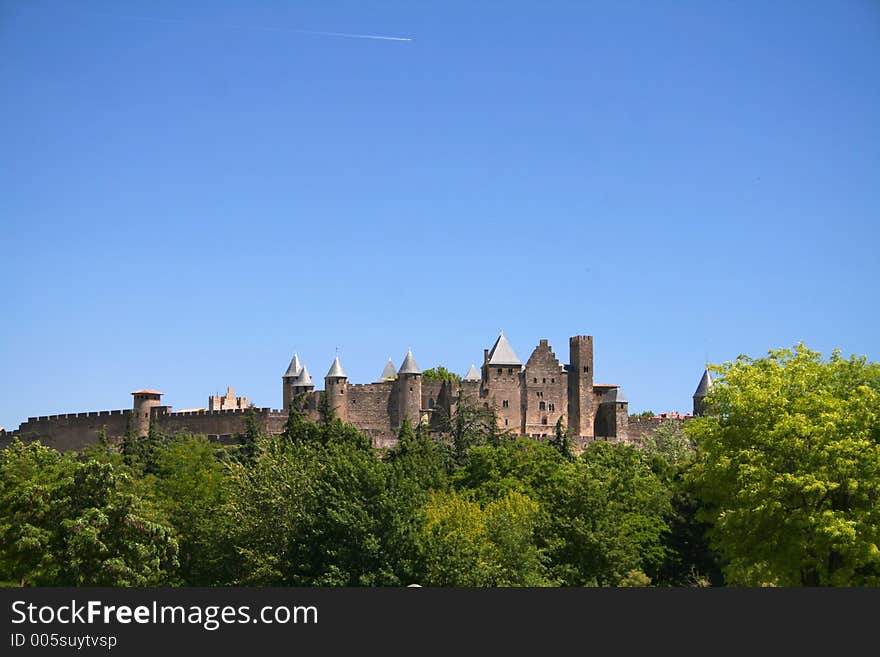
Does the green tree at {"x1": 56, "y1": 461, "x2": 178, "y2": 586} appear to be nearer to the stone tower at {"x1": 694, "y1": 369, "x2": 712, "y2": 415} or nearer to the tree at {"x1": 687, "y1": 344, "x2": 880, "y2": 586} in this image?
the tree at {"x1": 687, "y1": 344, "x2": 880, "y2": 586}

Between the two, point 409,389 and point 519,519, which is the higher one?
point 409,389

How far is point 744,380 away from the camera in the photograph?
146 feet

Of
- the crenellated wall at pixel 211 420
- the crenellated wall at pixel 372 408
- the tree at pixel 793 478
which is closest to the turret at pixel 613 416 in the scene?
the crenellated wall at pixel 372 408

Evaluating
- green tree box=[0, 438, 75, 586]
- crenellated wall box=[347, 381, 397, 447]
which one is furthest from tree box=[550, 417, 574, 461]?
green tree box=[0, 438, 75, 586]

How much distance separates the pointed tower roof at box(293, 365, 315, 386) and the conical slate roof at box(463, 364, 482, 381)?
1198cm

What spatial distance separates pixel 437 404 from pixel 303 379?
1026 cm

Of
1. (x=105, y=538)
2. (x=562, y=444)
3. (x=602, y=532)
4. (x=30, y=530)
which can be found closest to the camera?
(x=105, y=538)

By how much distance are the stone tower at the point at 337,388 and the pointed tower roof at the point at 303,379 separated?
132 inches

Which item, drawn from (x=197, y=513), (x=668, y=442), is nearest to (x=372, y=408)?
(x=668, y=442)

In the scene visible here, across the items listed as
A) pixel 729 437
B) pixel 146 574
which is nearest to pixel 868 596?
pixel 729 437

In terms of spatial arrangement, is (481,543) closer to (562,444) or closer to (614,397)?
(562,444)

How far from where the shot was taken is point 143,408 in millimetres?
99938

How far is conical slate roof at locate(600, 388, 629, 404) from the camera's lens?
99562 mm

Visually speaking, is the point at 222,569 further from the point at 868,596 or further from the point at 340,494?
the point at 868,596
